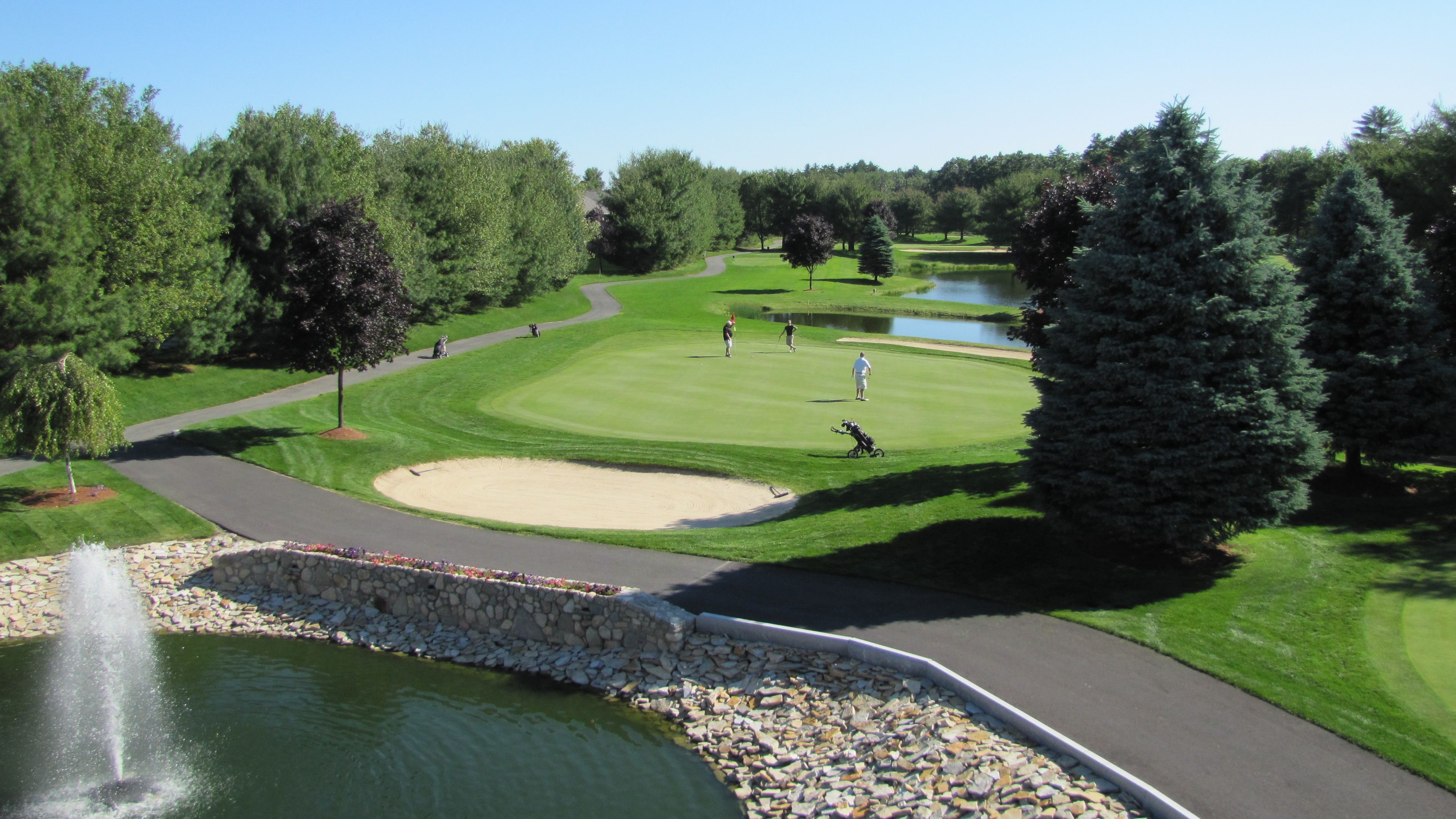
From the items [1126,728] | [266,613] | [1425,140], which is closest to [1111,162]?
[1126,728]

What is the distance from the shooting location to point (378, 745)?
13.2 m

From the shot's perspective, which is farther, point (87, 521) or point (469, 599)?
point (87, 521)

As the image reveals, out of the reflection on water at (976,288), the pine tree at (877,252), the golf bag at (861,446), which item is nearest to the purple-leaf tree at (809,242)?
the pine tree at (877,252)

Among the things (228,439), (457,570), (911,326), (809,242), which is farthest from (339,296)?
(809,242)

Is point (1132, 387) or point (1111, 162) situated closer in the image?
point (1132, 387)

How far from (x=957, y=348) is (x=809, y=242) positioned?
40.0 m

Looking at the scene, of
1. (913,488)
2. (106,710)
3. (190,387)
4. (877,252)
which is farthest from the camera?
(877,252)

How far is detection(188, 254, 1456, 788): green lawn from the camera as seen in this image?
1252 centimetres

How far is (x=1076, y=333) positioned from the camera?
52.1 feet

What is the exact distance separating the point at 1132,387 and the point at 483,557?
11954mm

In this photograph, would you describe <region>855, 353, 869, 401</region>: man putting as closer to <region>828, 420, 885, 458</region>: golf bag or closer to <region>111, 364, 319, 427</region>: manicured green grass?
<region>828, 420, 885, 458</region>: golf bag

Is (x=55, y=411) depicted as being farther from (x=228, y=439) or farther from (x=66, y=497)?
(x=228, y=439)

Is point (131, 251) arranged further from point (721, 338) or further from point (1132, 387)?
point (1132, 387)

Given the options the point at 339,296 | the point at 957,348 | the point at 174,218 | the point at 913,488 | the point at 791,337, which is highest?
the point at 174,218
